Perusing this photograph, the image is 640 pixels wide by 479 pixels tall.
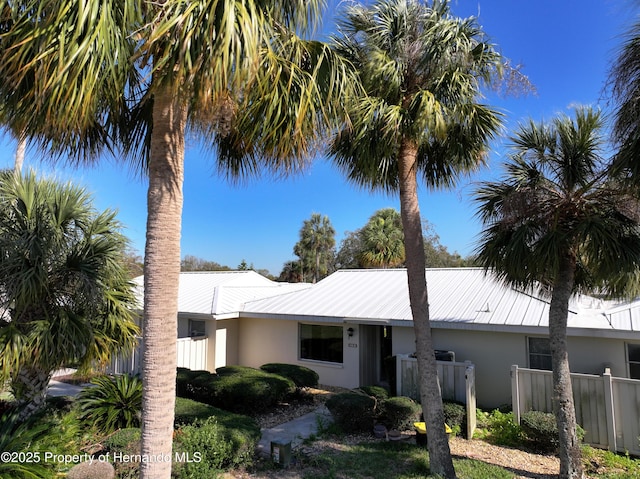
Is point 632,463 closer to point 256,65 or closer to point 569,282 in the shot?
point 569,282

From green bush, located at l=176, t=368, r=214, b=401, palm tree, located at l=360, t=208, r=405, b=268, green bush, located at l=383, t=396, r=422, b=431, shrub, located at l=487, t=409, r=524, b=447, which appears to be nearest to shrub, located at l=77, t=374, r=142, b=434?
green bush, located at l=176, t=368, r=214, b=401

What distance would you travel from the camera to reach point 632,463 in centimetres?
719

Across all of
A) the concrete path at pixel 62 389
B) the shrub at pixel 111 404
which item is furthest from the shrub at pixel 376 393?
the concrete path at pixel 62 389

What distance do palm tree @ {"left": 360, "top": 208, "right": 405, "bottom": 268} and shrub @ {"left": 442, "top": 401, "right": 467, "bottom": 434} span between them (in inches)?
715

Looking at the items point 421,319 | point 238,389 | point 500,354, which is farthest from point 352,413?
point 500,354

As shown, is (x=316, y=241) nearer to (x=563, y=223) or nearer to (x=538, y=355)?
(x=538, y=355)

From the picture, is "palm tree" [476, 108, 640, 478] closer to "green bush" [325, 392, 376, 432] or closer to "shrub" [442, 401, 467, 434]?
"shrub" [442, 401, 467, 434]

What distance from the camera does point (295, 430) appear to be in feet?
29.6

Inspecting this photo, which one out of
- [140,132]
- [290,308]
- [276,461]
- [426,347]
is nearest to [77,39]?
[140,132]

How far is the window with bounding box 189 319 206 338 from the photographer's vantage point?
48.8ft

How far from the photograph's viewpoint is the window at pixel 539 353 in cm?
1012

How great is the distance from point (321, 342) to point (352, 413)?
16.9 ft

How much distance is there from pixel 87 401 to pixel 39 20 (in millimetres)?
7347

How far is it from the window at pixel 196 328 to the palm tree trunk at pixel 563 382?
1147cm
